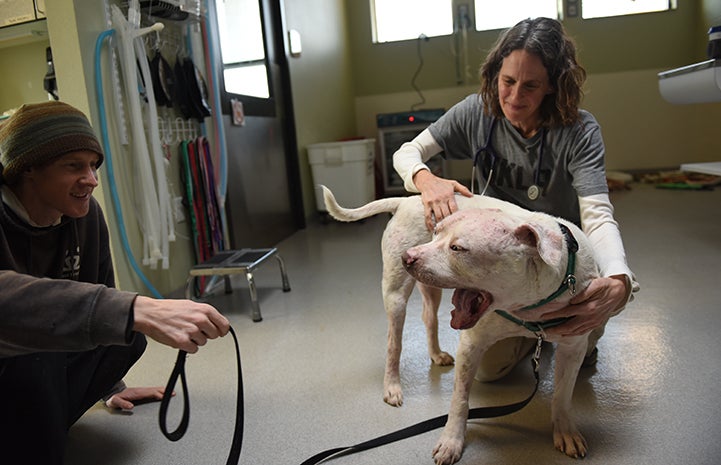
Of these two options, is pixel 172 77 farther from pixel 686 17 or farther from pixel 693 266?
pixel 686 17

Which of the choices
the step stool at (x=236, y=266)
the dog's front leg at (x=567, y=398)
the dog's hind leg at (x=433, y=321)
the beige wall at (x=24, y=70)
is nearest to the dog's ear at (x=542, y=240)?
the dog's front leg at (x=567, y=398)

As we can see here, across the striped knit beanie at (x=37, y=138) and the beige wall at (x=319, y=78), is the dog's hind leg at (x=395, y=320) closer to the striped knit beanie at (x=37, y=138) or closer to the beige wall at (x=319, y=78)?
the striped knit beanie at (x=37, y=138)

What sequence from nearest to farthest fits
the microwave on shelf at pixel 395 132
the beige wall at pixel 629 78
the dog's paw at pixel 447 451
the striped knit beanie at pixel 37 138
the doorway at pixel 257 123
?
1. the striped knit beanie at pixel 37 138
2. the dog's paw at pixel 447 451
3. the doorway at pixel 257 123
4. the microwave on shelf at pixel 395 132
5. the beige wall at pixel 629 78

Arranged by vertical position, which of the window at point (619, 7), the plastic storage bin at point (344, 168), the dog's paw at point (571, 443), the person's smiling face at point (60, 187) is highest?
the window at point (619, 7)

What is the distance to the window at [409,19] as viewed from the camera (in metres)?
5.88

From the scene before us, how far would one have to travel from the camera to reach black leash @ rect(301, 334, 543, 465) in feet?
4.17

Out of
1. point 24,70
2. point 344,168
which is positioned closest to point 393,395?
point 24,70

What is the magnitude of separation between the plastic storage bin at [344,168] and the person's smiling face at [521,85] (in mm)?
2769

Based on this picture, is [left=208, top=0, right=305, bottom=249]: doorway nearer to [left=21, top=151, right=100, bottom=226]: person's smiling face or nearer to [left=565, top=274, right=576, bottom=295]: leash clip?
[left=21, top=151, right=100, bottom=226]: person's smiling face

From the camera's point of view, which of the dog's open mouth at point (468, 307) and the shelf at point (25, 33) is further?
the shelf at point (25, 33)

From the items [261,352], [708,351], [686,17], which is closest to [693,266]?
[708,351]

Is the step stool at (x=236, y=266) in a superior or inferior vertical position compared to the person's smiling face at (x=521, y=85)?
inferior

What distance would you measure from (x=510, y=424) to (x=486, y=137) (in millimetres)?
845

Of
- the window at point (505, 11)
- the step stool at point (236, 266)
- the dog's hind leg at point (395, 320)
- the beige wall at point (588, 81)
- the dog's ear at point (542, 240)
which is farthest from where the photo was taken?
the window at point (505, 11)
